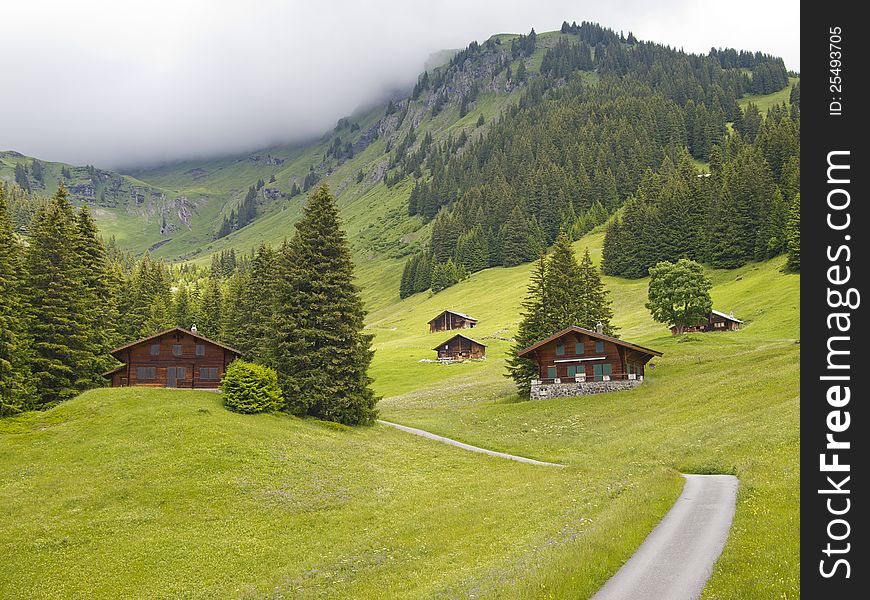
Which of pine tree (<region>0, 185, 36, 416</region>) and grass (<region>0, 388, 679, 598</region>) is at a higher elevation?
pine tree (<region>0, 185, 36, 416</region>)

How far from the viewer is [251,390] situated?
147 ft

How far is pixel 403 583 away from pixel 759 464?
16.9m

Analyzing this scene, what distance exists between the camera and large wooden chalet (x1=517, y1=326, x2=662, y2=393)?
60812 mm

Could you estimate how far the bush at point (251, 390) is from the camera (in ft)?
145

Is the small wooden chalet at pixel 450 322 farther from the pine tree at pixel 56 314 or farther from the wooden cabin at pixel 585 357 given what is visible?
the pine tree at pixel 56 314

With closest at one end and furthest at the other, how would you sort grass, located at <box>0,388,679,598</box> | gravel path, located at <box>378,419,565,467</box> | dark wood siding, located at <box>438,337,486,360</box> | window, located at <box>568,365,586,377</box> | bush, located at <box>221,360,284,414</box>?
grass, located at <box>0,388,679,598</box> < gravel path, located at <box>378,419,565,467</box> < bush, located at <box>221,360,284,414</box> < window, located at <box>568,365,586,377</box> < dark wood siding, located at <box>438,337,486,360</box>

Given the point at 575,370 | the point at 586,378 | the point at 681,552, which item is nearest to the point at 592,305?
the point at 575,370

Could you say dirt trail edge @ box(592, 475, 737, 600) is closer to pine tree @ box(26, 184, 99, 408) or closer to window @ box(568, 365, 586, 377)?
window @ box(568, 365, 586, 377)

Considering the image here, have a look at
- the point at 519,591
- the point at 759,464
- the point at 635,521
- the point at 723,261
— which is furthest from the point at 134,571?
the point at 723,261

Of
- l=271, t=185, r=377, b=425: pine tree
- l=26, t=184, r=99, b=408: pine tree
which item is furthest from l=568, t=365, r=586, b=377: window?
l=26, t=184, r=99, b=408: pine tree

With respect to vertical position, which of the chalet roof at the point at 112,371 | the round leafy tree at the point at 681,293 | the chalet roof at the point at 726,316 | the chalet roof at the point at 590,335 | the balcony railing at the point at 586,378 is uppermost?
the round leafy tree at the point at 681,293

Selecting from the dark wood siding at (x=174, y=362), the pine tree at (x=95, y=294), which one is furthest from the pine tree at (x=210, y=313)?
the dark wood siding at (x=174, y=362)

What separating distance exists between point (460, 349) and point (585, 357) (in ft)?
141

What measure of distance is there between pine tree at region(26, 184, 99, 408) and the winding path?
43934 millimetres
